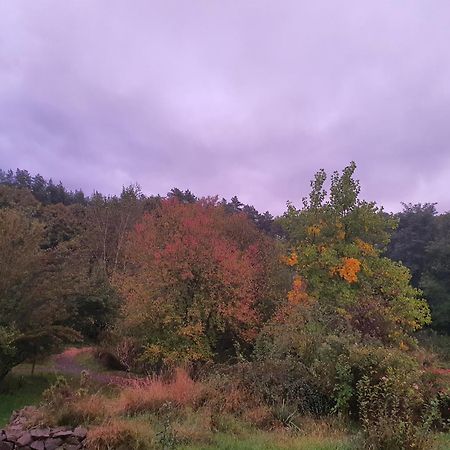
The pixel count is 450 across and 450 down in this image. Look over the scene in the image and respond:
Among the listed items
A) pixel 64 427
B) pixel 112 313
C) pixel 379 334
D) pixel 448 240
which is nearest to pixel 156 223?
pixel 112 313

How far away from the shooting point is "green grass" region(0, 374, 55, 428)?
16289mm

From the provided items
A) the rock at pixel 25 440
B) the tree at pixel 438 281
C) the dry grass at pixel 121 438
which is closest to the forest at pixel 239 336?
the dry grass at pixel 121 438

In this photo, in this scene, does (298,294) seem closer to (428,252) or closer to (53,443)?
(53,443)

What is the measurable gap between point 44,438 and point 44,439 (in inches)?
0.6

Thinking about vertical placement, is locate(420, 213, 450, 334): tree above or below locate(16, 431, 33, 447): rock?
above

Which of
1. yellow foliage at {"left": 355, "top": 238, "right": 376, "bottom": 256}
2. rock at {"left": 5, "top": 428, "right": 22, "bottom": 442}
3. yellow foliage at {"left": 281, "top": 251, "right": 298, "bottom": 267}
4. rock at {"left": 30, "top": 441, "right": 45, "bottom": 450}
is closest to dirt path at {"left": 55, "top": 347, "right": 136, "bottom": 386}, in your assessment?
yellow foliage at {"left": 281, "top": 251, "right": 298, "bottom": 267}

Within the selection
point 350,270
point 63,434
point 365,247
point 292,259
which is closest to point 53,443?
point 63,434

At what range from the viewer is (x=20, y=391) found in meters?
17.9

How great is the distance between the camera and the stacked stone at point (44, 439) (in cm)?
693

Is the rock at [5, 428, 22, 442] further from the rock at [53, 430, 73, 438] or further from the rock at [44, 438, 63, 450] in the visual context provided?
the rock at [53, 430, 73, 438]

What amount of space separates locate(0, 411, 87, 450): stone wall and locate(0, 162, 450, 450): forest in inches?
10.3

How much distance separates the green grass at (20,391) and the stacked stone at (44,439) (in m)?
8.72

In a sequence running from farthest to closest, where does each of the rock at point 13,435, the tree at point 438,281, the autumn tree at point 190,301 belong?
the tree at point 438,281 < the autumn tree at point 190,301 < the rock at point 13,435

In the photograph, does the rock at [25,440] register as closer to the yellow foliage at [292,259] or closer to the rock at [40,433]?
→ the rock at [40,433]
